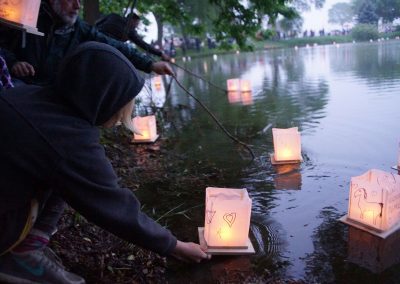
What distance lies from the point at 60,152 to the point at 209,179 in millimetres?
2427

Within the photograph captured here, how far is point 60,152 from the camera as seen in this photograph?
1629 millimetres

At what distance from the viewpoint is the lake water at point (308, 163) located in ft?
8.13

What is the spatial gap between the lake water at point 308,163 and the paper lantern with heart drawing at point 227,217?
0.38 feet

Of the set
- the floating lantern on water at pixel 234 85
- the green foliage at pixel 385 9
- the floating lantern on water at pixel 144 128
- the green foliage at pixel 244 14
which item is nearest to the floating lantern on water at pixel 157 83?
the floating lantern on water at pixel 234 85

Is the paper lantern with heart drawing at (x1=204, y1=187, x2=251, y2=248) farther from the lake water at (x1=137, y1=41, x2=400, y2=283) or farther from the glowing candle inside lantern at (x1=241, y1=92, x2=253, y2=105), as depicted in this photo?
the glowing candle inside lantern at (x1=241, y1=92, x2=253, y2=105)

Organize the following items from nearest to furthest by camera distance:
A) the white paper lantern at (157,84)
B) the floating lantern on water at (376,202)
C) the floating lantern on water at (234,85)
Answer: the floating lantern on water at (376,202) < the floating lantern on water at (234,85) < the white paper lantern at (157,84)

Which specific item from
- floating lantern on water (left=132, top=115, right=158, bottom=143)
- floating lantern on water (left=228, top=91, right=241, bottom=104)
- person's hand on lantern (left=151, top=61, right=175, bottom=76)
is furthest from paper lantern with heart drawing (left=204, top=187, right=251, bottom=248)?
floating lantern on water (left=228, top=91, right=241, bottom=104)

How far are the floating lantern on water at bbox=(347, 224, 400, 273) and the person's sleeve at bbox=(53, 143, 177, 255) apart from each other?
122cm

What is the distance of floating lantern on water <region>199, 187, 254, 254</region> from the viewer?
8.37 feet

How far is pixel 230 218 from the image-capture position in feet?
8.43

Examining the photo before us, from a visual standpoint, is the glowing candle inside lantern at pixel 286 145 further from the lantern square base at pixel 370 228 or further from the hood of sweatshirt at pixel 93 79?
the hood of sweatshirt at pixel 93 79

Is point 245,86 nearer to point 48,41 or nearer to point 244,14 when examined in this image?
point 244,14

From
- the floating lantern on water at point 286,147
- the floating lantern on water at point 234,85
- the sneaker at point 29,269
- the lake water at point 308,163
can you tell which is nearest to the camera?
the sneaker at point 29,269

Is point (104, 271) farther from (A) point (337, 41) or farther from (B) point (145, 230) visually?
(A) point (337, 41)
